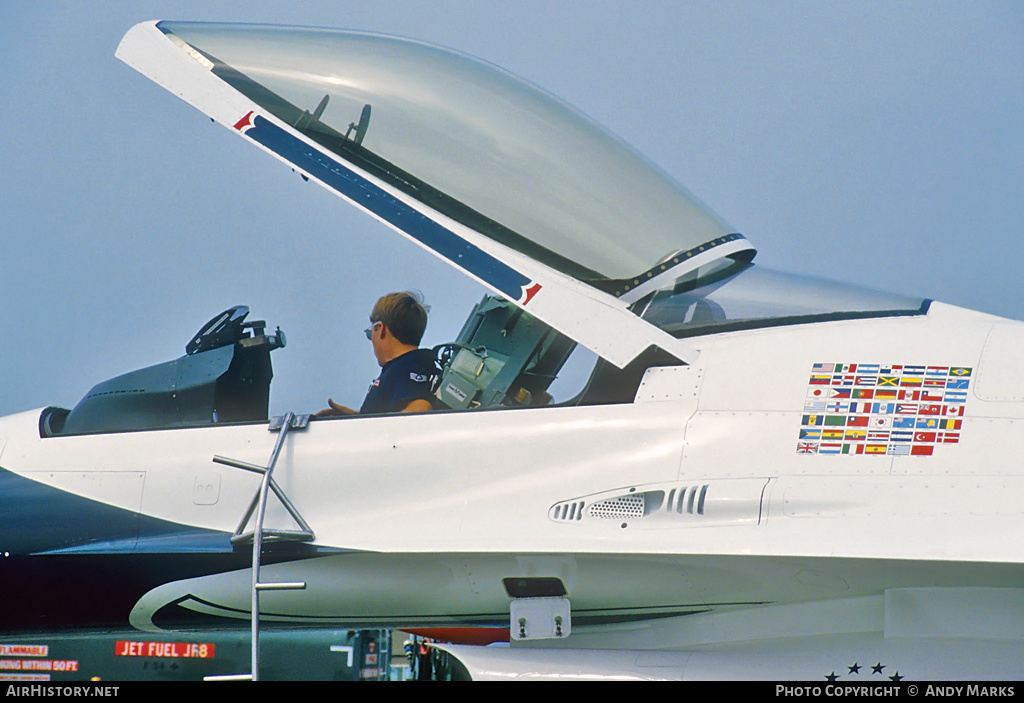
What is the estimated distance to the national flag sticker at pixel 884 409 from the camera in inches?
136

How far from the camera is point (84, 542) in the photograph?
12.9ft

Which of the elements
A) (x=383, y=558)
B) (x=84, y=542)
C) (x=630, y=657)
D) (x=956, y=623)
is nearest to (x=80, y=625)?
(x=84, y=542)

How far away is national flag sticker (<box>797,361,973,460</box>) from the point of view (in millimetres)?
3445

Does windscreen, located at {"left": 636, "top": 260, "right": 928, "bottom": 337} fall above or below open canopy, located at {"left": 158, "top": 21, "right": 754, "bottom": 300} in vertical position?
below

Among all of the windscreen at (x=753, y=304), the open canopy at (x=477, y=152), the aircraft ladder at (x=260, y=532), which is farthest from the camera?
the open canopy at (x=477, y=152)

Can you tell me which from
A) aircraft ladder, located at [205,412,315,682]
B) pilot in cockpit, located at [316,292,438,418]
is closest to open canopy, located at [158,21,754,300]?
pilot in cockpit, located at [316,292,438,418]

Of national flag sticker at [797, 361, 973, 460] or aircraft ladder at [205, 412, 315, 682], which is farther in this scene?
aircraft ladder at [205, 412, 315, 682]

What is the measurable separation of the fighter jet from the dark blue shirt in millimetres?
77

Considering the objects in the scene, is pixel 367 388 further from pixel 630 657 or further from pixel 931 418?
pixel 931 418

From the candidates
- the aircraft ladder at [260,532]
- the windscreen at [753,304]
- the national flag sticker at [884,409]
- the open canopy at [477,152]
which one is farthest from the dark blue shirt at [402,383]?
the national flag sticker at [884,409]

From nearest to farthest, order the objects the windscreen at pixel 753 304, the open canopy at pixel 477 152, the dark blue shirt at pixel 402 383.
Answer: the windscreen at pixel 753 304
the open canopy at pixel 477 152
the dark blue shirt at pixel 402 383

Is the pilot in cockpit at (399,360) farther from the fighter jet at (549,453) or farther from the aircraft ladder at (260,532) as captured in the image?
the aircraft ladder at (260,532)

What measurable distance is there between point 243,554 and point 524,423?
3.71 ft

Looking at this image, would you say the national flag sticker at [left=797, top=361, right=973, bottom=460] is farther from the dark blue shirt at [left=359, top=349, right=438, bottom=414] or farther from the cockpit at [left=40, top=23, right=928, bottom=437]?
the dark blue shirt at [left=359, top=349, right=438, bottom=414]
